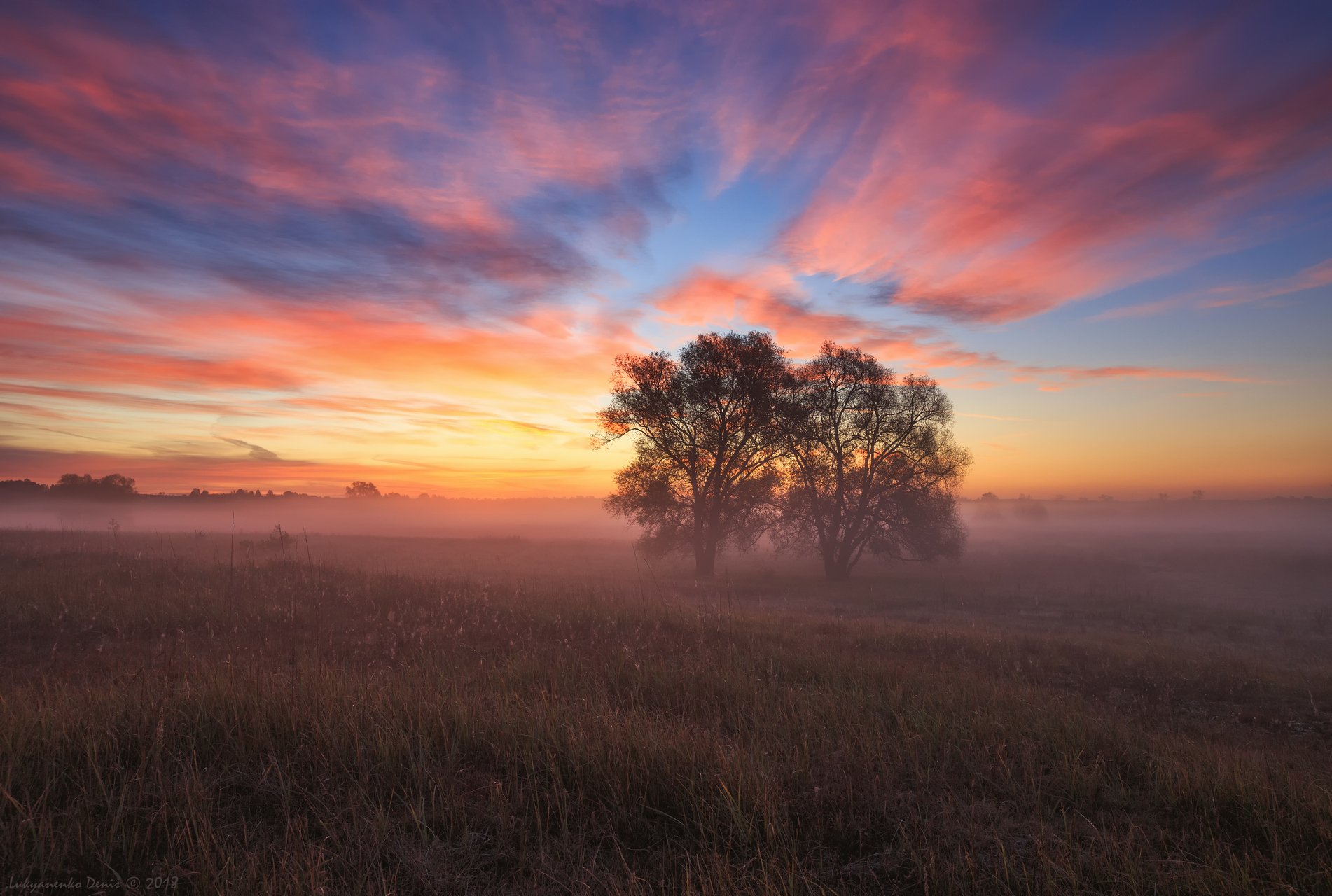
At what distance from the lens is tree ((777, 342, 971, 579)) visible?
28906mm

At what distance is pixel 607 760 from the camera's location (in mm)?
3932

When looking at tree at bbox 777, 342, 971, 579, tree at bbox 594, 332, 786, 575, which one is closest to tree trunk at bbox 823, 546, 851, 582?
tree at bbox 777, 342, 971, 579

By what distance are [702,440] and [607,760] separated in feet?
80.1

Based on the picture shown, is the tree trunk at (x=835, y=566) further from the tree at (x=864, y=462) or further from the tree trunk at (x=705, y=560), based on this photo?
the tree trunk at (x=705, y=560)

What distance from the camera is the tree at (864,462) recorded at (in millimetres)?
28906

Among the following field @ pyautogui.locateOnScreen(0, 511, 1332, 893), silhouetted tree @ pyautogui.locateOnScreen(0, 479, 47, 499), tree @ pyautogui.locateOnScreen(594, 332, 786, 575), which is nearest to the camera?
field @ pyautogui.locateOnScreen(0, 511, 1332, 893)

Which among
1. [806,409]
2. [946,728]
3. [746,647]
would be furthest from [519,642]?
[806,409]

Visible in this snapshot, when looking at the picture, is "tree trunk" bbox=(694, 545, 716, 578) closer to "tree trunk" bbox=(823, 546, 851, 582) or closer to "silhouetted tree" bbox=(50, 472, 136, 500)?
"tree trunk" bbox=(823, 546, 851, 582)

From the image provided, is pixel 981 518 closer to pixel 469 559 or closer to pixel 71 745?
pixel 469 559

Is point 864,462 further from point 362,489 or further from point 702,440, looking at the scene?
point 362,489

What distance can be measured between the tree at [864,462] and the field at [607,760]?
1924 centimetres

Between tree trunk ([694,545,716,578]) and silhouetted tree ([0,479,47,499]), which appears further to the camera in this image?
silhouetted tree ([0,479,47,499])

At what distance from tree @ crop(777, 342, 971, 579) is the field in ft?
63.1

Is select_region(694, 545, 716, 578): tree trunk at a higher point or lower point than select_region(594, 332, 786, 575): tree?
lower
